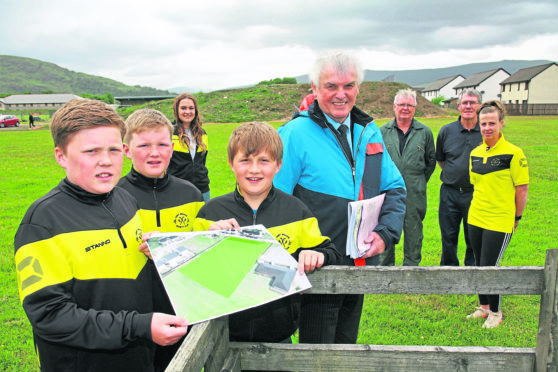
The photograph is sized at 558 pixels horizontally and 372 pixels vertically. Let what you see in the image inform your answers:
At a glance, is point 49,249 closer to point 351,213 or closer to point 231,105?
point 351,213

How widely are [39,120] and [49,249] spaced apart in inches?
2650

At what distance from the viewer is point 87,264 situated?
1724 millimetres

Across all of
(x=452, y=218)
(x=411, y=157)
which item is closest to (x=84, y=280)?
(x=411, y=157)

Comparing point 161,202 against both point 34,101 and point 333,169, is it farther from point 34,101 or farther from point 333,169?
point 34,101

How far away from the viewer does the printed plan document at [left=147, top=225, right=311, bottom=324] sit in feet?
4.77

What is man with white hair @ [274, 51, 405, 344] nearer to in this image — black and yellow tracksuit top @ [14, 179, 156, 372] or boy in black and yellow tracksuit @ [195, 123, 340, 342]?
boy in black and yellow tracksuit @ [195, 123, 340, 342]

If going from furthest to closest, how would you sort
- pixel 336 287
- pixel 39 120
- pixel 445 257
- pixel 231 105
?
pixel 39 120
pixel 231 105
pixel 445 257
pixel 336 287

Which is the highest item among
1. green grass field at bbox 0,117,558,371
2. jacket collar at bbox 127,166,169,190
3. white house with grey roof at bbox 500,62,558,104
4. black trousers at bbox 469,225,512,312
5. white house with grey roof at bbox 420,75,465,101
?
white house with grey roof at bbox 420,75,465,101

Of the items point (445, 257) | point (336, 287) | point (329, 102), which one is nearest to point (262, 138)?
point (329, 102)

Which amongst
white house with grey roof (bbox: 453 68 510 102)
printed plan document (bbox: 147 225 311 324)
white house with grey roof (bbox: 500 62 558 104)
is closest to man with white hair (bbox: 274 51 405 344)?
printed plan document (bbox: 147 225 311 324)

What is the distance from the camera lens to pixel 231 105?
53.2 m

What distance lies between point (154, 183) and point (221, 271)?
1308 mm

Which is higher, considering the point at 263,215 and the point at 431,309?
the point at 263,215

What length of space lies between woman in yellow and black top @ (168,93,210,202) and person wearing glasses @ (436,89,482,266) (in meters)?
3.59
